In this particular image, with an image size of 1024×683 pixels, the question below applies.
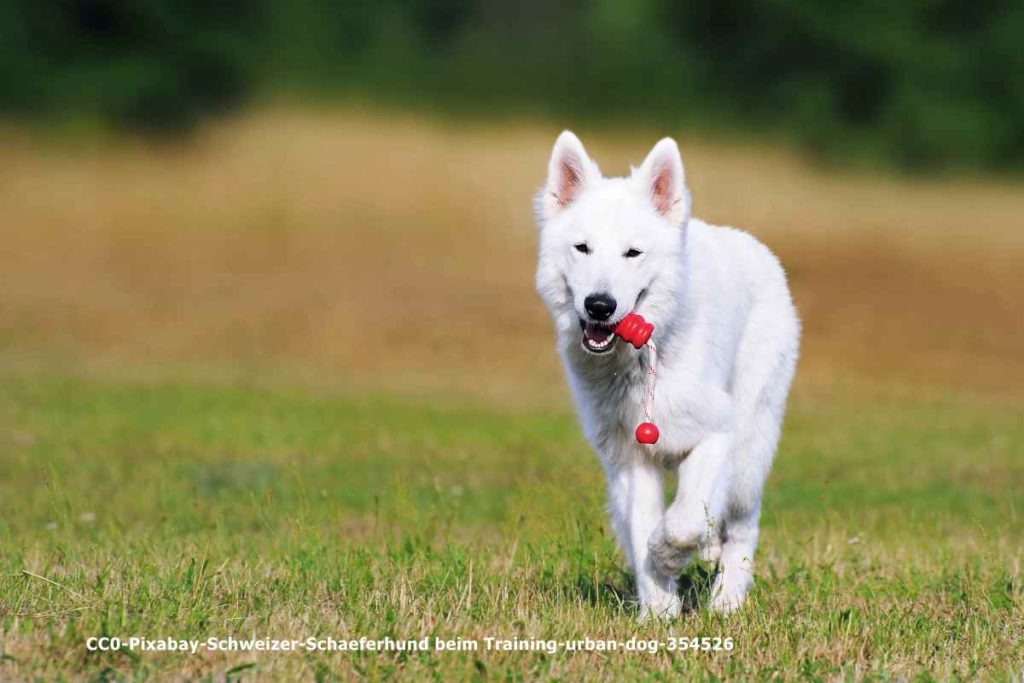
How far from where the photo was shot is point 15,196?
25.0 metres

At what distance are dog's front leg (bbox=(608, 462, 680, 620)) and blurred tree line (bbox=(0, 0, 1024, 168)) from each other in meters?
17.8

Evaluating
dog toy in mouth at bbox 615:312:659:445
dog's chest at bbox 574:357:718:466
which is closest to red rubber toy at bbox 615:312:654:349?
dog toy in mouth at bbox 615:312:659:445

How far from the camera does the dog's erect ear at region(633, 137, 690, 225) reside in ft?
19.5

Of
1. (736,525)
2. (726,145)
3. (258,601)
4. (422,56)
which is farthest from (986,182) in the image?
(258,601)

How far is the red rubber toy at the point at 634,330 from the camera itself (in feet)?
18.9

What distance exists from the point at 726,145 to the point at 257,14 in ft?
26.8

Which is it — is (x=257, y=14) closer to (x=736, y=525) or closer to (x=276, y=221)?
(x=276, y=221)

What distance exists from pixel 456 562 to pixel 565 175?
1.78m

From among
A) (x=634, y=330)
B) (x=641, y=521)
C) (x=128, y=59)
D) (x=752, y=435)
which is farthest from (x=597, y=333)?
(x=128, y=59)

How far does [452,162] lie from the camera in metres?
25.4

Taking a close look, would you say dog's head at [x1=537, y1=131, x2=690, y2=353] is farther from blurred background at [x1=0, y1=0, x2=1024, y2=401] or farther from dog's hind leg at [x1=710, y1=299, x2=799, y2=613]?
blurred background at [x1=0, y1=0, x2=1024, y2=401]

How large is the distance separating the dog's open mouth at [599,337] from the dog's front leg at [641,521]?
70cm

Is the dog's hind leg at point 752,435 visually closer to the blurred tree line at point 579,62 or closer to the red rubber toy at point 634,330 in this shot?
the red rubber toy at point 634,330

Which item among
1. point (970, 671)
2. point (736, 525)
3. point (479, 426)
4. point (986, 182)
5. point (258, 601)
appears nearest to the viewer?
point (970, 671)
